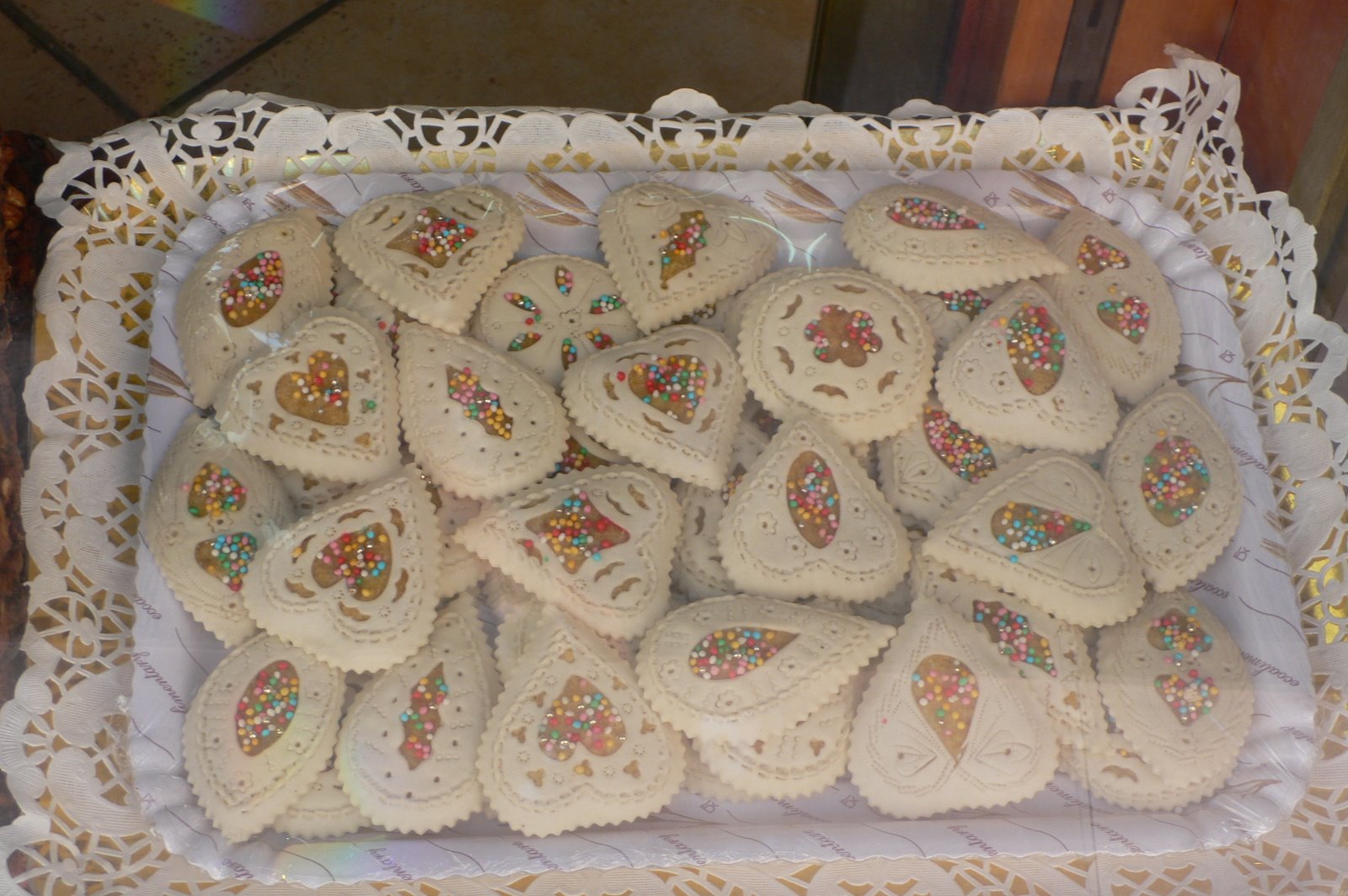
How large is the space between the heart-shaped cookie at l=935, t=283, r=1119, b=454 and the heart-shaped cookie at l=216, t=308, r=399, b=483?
65 centimetres

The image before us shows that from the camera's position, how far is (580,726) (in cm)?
115

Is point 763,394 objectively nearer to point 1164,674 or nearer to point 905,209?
point 905,209

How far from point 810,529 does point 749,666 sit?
171mm

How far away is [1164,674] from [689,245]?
2.37ft

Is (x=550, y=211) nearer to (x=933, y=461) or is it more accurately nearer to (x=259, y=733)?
(x=933, y=461)

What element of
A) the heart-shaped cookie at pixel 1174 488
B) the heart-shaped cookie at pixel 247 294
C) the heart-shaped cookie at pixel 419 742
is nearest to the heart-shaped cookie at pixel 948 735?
the heart-shaped cookie at pixel 1174 488

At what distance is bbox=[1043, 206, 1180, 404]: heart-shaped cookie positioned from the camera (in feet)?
4.62

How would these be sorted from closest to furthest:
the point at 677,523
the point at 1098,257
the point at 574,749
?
the point at 574,749 → the point at 677,523 → the point at 1098,257

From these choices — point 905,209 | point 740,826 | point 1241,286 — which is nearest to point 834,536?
point 740,826

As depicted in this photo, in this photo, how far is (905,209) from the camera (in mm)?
1441

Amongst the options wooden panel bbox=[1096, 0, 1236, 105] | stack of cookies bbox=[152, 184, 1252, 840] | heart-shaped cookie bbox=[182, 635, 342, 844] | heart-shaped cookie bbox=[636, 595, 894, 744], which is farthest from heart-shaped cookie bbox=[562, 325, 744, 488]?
wooden panel bbox=[1096, 0, 1236, 105]

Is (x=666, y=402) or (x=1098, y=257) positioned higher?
(x=1098, y=257)

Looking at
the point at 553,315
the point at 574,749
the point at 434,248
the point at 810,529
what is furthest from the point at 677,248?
the point at 574,749

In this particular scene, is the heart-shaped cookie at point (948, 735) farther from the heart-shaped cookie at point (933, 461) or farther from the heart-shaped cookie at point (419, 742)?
the heart-shaped cookie at point (419, 742)
